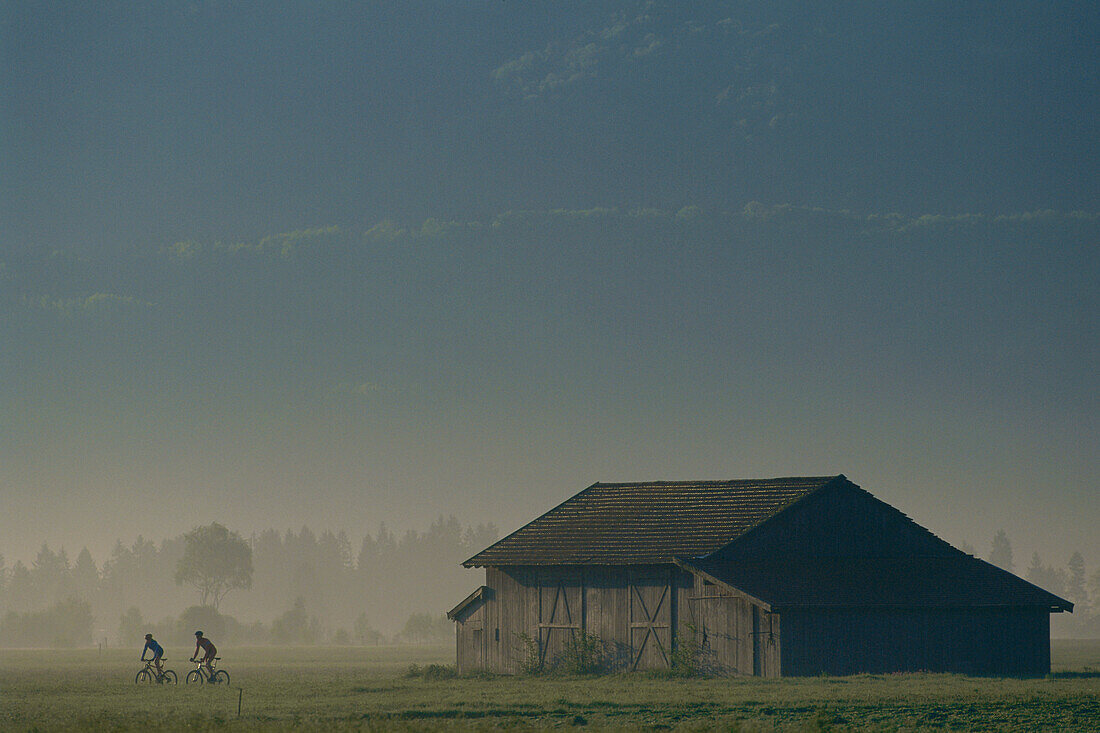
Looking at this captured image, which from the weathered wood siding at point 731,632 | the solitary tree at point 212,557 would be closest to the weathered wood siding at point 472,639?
the weathered wood siding at point 731,632

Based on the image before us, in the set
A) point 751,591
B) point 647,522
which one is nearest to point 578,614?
point 647,522

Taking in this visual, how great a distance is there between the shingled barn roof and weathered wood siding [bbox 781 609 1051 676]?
483 cm

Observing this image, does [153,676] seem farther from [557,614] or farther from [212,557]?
[212,557]

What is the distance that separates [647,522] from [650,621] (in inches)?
180

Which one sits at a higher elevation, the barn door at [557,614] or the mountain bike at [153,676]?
the barn door at [557,614]

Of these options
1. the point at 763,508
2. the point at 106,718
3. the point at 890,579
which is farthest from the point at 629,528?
the point at 106,718

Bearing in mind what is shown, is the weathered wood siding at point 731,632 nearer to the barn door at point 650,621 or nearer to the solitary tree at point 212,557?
the barn door at point 650,621

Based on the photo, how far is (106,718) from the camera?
34.0 meters

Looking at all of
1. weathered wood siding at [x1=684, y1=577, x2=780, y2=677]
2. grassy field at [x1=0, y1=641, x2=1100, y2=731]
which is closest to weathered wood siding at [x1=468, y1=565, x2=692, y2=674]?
weathered wood siding at [x1=684, y1=577, x2=780, y2=677]

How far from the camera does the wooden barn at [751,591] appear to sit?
49.4m

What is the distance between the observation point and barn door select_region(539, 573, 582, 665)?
53562 mm

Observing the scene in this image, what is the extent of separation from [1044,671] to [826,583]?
8.16 meters

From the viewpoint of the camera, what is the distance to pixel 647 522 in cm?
5541

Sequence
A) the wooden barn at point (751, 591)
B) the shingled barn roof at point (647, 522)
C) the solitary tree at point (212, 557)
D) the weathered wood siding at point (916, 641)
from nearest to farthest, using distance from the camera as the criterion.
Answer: the weathered wood siding at point (916, 641)
the wooden barn at point (751, 591)
the shingled barn roof at point (647, 522)
the solitary tree at point (212, 557)
